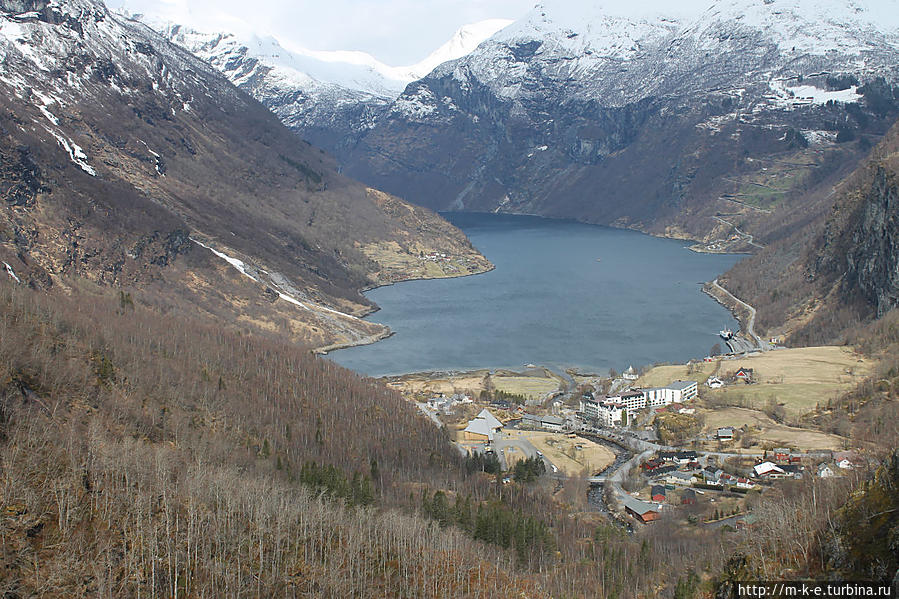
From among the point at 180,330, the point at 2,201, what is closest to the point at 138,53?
the point at 2,201

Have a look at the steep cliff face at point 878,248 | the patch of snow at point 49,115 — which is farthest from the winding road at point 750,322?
the patch of snow at point 49,115

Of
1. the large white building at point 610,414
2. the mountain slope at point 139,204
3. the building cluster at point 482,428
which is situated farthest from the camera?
the mountain slope at point 139,204

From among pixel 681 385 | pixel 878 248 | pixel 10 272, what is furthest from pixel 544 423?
pixel 878 248

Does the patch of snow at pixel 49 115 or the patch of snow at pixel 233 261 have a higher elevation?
the patch of snow at pixel 49 115

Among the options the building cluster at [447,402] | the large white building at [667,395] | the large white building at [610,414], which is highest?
the large white building at [667,395]

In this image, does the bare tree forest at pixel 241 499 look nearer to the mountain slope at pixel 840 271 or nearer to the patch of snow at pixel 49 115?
the mountain slope at pixel 840 271

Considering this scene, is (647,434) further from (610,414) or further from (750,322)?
(750,322)
